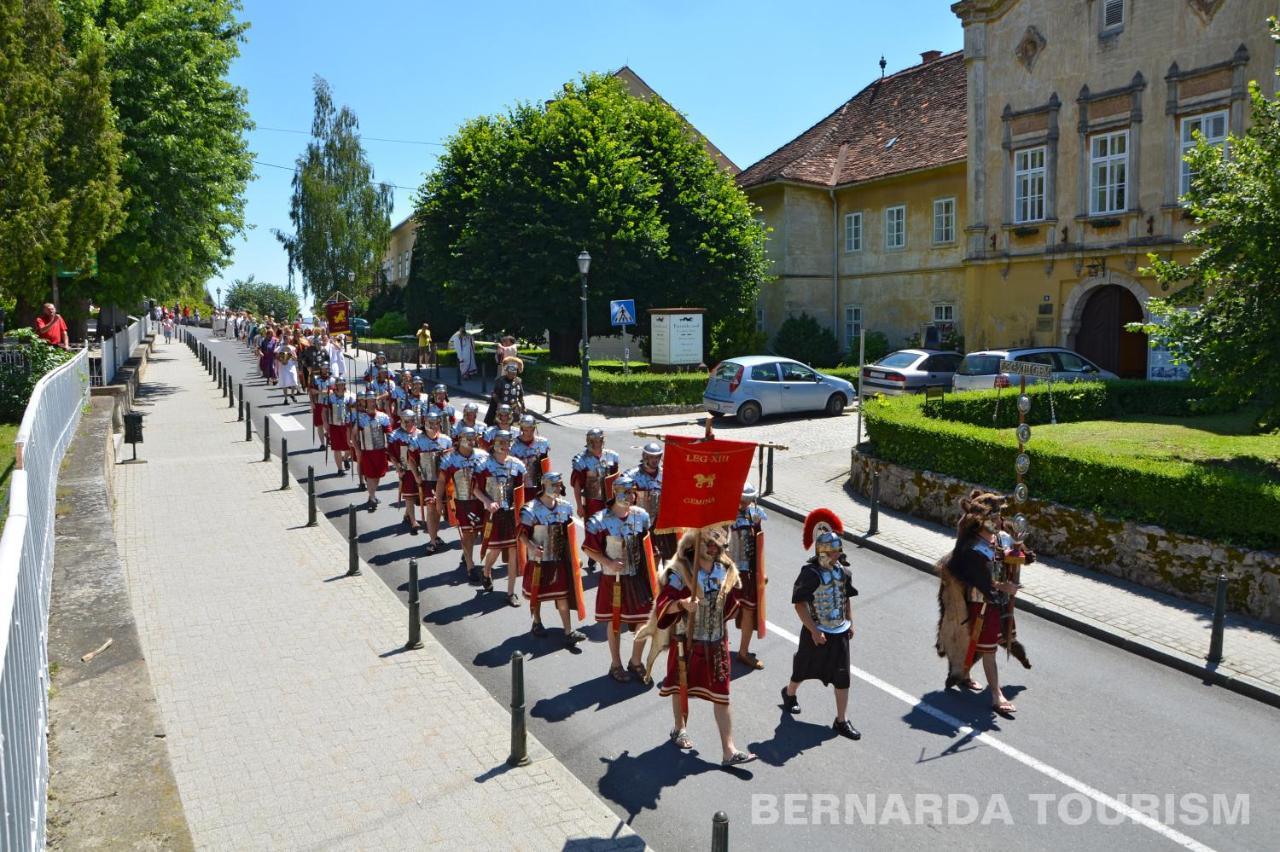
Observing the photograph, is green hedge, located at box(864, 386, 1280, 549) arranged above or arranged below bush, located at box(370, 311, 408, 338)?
below

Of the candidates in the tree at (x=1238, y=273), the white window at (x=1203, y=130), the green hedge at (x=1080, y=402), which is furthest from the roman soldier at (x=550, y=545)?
the white window at (x=1203, y=130)

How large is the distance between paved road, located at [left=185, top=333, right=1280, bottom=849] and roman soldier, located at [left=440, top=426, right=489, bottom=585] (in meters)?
1.22

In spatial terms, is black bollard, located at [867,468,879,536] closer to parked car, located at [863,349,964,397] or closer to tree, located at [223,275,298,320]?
parked car, located at [863,349,964,397]

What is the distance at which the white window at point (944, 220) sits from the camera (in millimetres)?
33344

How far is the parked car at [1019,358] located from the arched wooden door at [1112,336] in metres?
3.36

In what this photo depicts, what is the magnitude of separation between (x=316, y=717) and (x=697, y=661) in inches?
117

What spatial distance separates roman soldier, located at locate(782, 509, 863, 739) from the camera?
7781mm

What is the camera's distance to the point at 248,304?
400 ft

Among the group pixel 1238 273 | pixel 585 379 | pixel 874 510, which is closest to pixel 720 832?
pixel 874 510

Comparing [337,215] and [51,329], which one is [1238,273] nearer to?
[51,329]

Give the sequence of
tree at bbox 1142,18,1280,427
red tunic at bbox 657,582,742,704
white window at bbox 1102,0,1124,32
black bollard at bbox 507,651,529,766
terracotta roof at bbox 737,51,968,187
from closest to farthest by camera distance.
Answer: black bollard at bbox 507,651,529,766 < red tunic at bbox 657,582,742,704 < tree at bbox 1142,18,1280,427 < white window at bbox 1102,0,1124,32 < terracotta roof at bbox 737,51,968,187

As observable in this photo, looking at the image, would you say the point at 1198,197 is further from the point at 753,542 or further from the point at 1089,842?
the point at 1089,842

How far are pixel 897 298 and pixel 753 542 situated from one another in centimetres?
2816

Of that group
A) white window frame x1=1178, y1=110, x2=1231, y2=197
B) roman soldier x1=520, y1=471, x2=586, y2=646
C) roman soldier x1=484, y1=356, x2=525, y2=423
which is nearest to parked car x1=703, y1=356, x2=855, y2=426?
roman soldier x1=484, y1=356, x2=525, y2=423
